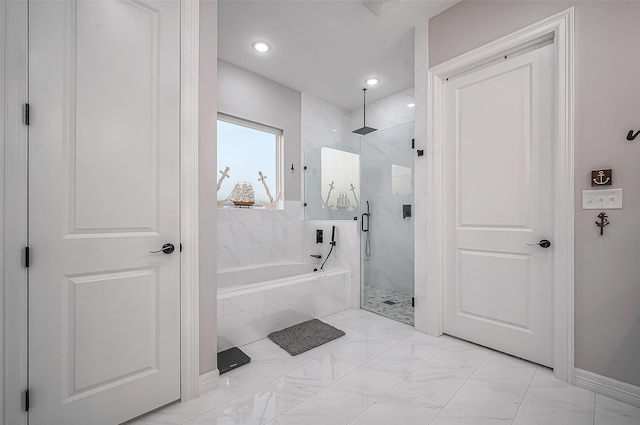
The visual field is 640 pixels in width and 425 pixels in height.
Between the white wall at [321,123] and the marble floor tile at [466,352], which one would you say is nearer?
the marble floor tile at [466,352]

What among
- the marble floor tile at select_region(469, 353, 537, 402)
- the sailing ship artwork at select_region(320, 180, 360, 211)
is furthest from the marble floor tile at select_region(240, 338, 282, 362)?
the sailing ship artwork at select_region(320, 180, 360, 211)

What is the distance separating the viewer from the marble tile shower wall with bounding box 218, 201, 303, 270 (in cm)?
331

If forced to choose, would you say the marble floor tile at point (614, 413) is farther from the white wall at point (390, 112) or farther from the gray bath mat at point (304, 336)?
the white wall at point (390, 112)

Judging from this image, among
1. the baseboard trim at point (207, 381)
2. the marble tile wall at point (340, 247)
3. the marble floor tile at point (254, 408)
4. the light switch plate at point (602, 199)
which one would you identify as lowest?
the marble floor tile at point (254, 408)

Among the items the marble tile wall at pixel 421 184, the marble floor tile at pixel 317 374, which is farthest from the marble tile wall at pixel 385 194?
the marble floor tile at pixel 317 374

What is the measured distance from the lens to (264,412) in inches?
59.9

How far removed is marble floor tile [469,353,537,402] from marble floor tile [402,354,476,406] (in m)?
0.08

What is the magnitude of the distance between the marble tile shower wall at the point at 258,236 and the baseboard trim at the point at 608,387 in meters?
2.94

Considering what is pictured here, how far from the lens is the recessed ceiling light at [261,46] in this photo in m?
2.89

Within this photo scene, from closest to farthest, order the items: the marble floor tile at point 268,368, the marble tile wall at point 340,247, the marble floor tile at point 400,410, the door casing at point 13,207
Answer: the door casing at point 13,207 < the marble floor tile at point 400,410 < the marble floor tile at point 268,368 < the marble tile wall at point 340,247

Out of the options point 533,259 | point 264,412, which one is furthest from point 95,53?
point 533,259

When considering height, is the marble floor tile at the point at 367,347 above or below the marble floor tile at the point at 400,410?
below

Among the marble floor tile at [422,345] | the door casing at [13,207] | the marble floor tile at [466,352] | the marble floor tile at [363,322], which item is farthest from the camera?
the marble floor tile at [363,322]

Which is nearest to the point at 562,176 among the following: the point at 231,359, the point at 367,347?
the point at 367,347
